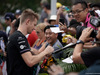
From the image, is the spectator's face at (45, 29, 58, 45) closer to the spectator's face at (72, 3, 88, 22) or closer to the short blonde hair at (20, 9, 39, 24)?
the spectator's face at (72, 3, 88, 22)

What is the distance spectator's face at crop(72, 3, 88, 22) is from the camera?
5.35 metres

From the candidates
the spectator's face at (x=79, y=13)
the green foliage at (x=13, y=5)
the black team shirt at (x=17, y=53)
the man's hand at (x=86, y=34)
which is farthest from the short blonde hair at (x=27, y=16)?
the green foliage at (x=13, y=5)

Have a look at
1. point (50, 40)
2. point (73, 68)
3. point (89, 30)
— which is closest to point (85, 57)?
point (89, 30)

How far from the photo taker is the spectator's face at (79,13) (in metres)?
5.35

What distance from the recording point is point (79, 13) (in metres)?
5.38

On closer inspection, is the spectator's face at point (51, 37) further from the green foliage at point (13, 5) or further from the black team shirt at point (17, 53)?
the green foliage at point (13, 5)

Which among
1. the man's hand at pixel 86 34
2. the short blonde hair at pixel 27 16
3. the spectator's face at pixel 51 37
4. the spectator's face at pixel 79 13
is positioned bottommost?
the spectator's face at pixel 51 37

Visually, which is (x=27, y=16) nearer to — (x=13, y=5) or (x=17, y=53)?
(x=17, y=53)

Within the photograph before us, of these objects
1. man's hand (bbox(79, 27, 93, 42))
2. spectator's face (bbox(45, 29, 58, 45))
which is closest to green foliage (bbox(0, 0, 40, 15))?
spectator's face (bbox(45, 29, 58, 45))

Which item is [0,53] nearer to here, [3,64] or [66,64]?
[3,64]

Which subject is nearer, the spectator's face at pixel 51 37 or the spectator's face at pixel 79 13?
the spectator's face at pixel 79 13

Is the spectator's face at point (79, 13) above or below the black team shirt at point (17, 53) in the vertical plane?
above

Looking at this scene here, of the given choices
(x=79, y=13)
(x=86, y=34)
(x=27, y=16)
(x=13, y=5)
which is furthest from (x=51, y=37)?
(x=13, y=5)

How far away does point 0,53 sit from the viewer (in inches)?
291
